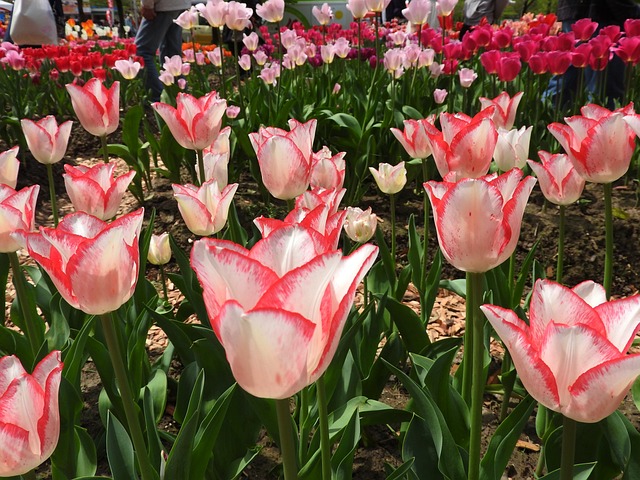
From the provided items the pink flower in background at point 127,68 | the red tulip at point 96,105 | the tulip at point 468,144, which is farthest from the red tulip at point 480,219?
the pink flower in background at point 127,68

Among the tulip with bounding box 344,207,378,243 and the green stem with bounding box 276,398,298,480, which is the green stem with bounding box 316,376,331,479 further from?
the tulip with bounding box 344,207,378,243

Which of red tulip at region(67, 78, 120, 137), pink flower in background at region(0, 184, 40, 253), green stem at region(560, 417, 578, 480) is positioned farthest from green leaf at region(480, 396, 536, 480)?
red tulip at region(67, 78, 120, 137)

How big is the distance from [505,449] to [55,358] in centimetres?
82

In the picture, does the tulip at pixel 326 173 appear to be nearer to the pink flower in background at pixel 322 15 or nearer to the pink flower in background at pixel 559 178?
the pink flower in background at pixel 559 178

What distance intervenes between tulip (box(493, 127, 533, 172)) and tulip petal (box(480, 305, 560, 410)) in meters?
1.13

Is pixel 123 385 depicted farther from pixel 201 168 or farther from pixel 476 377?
pixel 201 168

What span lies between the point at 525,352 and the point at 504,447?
1.66 feet

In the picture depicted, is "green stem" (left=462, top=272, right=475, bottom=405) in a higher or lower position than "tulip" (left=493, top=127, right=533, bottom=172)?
lower

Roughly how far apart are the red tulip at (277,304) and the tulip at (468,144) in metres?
0.82

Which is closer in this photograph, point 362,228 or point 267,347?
point 267,347

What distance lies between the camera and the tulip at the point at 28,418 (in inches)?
31.4

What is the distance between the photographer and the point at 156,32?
669cm

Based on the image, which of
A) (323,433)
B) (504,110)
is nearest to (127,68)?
(504,110)

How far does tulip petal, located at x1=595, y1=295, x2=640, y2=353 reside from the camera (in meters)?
0.74
